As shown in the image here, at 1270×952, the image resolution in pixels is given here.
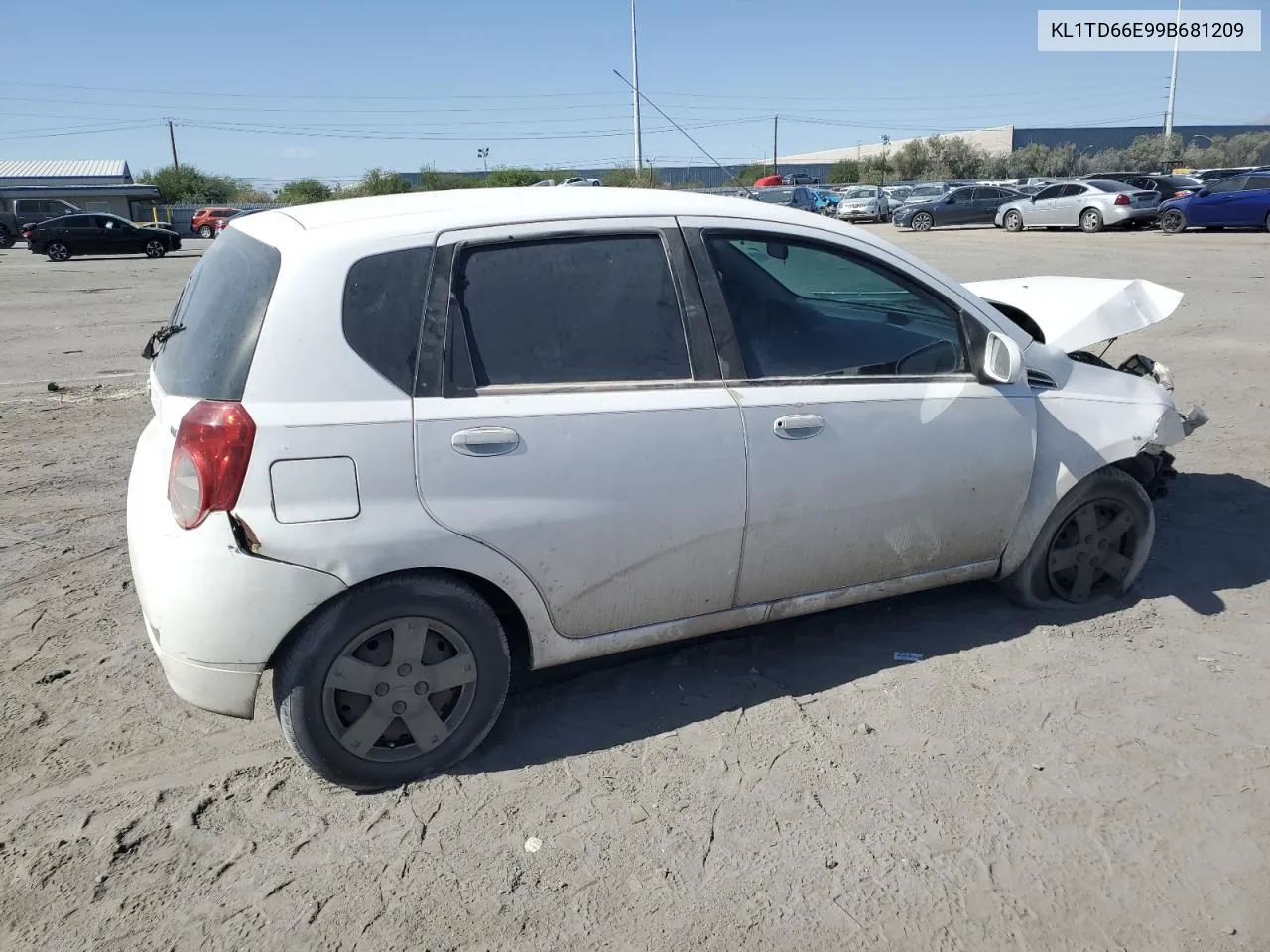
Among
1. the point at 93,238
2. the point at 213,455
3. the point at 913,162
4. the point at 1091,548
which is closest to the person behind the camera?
the point at 213,455

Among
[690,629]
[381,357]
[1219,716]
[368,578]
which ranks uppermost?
[381,357]

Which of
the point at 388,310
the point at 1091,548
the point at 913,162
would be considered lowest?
the point at 1091,548

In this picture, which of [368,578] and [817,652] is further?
[817,652]

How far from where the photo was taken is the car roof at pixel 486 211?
321cm

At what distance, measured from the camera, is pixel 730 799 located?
10.4ft

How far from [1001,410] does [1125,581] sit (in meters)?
1.15

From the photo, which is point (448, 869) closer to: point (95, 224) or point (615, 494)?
point (615, 494)

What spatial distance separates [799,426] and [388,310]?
1.43 m

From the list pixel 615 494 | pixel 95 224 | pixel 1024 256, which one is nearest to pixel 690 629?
pixel 615 494

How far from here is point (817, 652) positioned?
411cm

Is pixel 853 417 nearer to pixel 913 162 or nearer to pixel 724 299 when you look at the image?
pixel 724 299

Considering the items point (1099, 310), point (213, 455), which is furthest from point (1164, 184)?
point (213, 455)

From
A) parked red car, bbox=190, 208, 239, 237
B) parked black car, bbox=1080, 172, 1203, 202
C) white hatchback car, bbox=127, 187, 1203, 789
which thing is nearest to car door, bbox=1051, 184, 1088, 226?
parked black car, bbox=1080, 172, 1203, 202

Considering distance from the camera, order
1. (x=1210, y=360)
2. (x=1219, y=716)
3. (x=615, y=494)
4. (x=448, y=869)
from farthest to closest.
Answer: (x=1210, y=360) < (x=1219, y=716) < (x=615, y=494) < (x=448, y=869)
